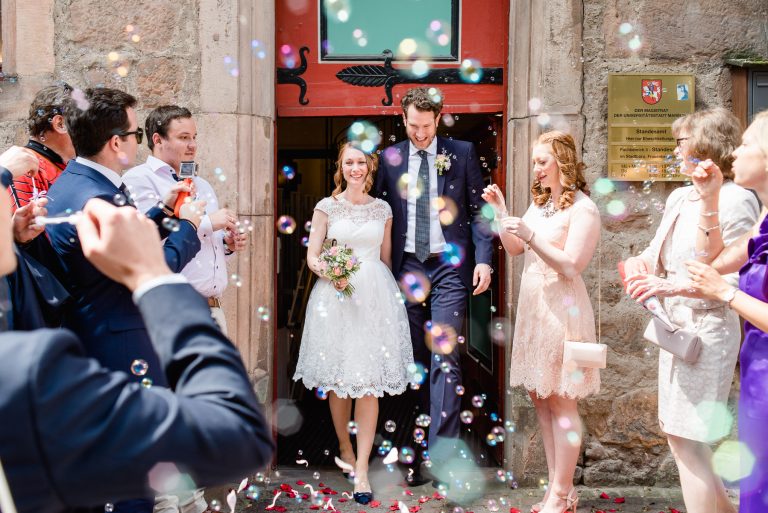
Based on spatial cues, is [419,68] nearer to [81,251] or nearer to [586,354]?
[586,354]

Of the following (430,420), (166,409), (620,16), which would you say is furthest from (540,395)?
(166,409)

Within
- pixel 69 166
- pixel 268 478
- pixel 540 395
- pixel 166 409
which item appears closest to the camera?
pixel 166 409

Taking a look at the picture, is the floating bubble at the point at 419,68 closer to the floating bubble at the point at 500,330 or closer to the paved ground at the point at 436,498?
the floating bubble at the point at 500,330

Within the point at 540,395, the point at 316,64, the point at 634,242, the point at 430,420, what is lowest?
the point at 430,420

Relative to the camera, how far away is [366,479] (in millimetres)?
4742

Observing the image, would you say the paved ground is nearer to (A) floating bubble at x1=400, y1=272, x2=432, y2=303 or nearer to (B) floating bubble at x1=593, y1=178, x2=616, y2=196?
(A) floating bubble at x1=400, y1=272, x2=432, y2=303

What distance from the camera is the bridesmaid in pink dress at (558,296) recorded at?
4.12m

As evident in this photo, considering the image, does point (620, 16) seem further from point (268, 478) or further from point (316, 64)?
point (268, 478)

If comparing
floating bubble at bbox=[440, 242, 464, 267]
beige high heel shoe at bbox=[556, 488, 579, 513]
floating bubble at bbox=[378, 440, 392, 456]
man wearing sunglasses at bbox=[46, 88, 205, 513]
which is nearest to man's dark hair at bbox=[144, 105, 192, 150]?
man wearing sunglasses at bbox=[46, 88, 205, 513]

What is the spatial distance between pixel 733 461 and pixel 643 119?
2167 mm

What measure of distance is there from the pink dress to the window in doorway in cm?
172

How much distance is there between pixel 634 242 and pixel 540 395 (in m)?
1.33

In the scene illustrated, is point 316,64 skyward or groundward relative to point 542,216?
skyward

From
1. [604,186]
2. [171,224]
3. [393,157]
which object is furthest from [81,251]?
[604,186]
